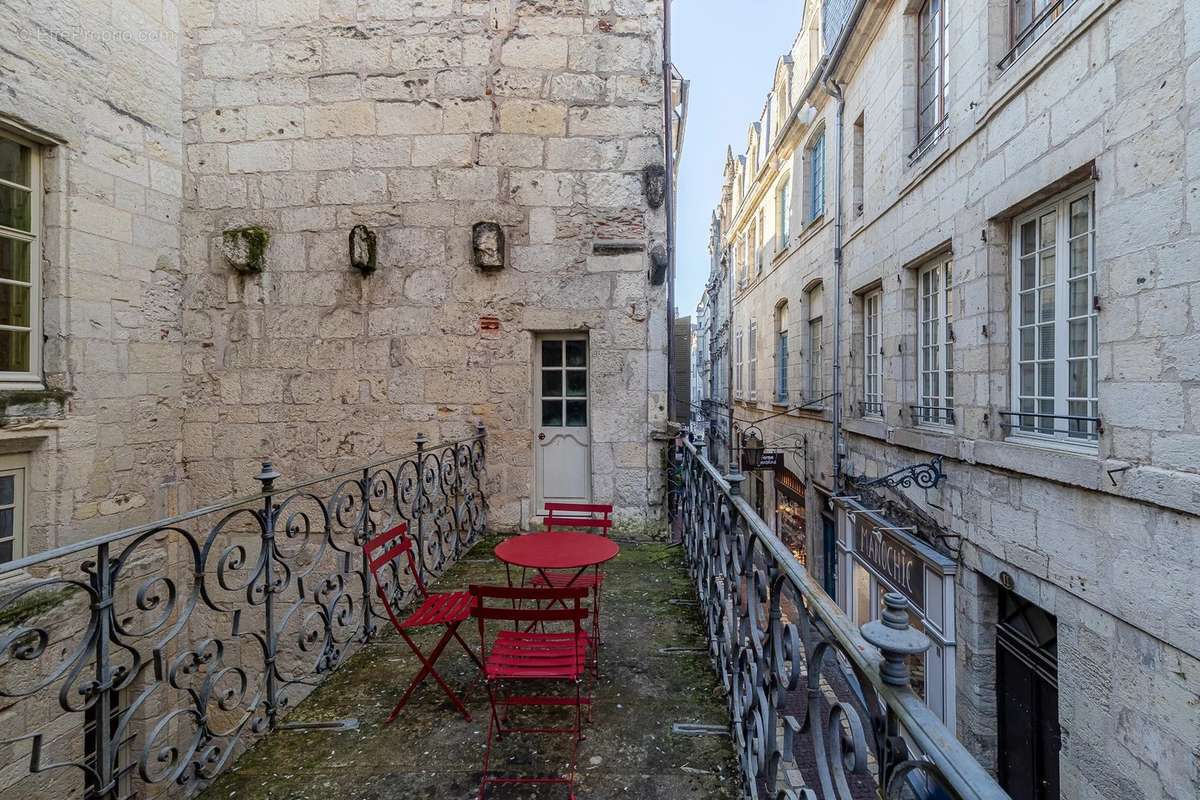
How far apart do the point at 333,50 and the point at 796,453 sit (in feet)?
32.8

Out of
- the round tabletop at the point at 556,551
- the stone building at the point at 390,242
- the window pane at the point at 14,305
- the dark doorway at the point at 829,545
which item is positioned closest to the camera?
the round tabletop at the point at 556,551

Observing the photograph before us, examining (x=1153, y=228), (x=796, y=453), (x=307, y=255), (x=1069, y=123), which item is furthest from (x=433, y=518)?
(x=796, y=453)

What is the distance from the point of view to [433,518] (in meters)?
4.54

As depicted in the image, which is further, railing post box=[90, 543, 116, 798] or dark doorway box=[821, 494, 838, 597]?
dark doorway box=[821, 494, 838, 597]

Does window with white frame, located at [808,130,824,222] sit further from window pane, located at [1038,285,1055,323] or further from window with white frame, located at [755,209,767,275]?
window pane, located at [1038,285,1055,323]

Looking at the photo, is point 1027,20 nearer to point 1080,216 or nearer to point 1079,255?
point 1080,216

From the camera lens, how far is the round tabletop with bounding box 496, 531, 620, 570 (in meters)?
3.00

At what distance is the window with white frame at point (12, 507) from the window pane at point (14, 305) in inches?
42.6

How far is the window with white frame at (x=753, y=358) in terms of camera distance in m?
15.8

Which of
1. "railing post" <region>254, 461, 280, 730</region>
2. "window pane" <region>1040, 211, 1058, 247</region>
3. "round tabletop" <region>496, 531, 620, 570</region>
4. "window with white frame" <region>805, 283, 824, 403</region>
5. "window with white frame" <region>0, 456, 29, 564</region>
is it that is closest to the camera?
"railing post" <region>254, 461, 280, 730</region>

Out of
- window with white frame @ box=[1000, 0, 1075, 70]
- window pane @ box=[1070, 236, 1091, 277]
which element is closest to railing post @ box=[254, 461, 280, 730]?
window pane @ box=[1070, 236, 1091, 277]

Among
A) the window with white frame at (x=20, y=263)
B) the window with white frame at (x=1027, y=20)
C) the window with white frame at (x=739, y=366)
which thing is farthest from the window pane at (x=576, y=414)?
the window with white frame at (x=739, y=366)

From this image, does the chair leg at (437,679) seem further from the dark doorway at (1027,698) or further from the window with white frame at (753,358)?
the window with white frame at (753,358)

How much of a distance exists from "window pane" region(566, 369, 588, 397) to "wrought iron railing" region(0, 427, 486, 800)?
100 centimetres
